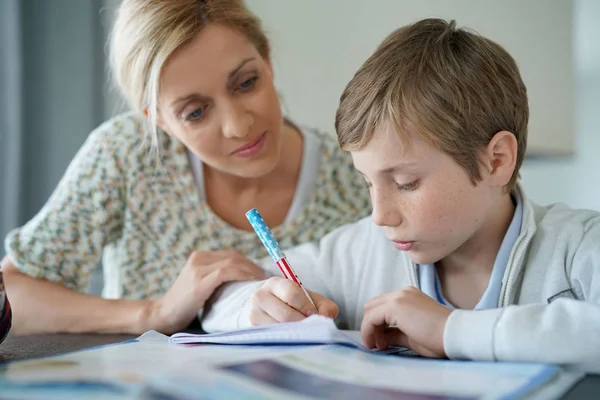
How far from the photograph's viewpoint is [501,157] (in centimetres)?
100

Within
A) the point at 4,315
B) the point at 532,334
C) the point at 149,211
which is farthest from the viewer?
the point at 149,211

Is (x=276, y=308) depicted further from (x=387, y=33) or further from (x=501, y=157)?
(x=387, y=33)

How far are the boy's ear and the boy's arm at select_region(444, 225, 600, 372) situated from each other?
0.89 feet

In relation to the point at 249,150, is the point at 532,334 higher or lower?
lower

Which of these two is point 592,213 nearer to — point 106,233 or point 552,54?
point 106,233

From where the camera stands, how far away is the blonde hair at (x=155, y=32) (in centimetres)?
124

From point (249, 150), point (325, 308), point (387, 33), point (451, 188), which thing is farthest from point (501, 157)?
point (387, 33)

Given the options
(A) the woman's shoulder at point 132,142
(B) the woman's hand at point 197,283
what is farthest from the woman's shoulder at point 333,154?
(B) the woman's hand at point 197,283

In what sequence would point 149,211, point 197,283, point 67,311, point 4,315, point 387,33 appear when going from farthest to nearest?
point 387,33 → point 149,211 → point 67,311 → point 197,283 → point 4,315

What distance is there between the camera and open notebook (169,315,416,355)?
0.78 metres

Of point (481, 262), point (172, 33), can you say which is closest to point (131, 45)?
point (172, 33)

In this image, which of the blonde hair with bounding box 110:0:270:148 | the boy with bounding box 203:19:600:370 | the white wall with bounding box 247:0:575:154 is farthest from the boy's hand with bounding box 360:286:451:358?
the white wall with bounding box 247:0:575:154

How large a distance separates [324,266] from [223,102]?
0.33m

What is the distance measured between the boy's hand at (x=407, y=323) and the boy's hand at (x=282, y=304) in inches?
3.4
